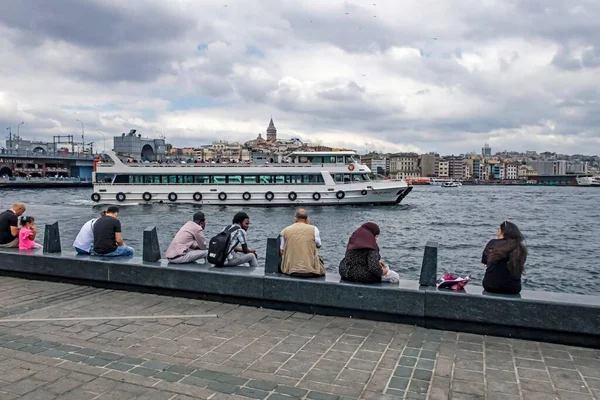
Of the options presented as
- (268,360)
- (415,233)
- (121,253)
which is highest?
(121,253)

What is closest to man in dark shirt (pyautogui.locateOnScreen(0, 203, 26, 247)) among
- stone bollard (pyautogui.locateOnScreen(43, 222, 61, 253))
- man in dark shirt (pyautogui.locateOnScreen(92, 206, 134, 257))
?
stone bollard (pyautogui.locateOnScreen(43, 222, 61, 253))

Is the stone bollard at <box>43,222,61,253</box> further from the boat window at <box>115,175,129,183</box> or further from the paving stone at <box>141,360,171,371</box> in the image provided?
the boat window at <box>115,175,129,183</box>

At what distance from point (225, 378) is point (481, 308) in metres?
3.24

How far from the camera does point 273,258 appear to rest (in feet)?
25.6

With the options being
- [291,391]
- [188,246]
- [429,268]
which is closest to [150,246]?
[188,246]

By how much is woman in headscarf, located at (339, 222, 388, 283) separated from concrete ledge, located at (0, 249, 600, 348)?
0.17 meters

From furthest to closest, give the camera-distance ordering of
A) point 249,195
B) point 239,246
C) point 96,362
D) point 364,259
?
point 249,195
point 239,246
point 364,259
point 96,362

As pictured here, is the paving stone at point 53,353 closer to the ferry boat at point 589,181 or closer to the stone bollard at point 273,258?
the stone bollard at point 273,258

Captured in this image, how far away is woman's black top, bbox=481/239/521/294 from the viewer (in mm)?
6445

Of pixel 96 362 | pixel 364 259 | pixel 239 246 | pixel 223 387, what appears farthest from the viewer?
pixel 239 246

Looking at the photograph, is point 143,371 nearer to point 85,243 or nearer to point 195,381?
point 195,381

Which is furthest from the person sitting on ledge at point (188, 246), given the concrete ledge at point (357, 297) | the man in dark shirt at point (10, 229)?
the man in dark shirt at point (10, 229)

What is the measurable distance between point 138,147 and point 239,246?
117629 mm

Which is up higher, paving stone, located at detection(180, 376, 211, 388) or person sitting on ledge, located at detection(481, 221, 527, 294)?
person sitting on ledge, located at detection(481, 221, 527, 294)
